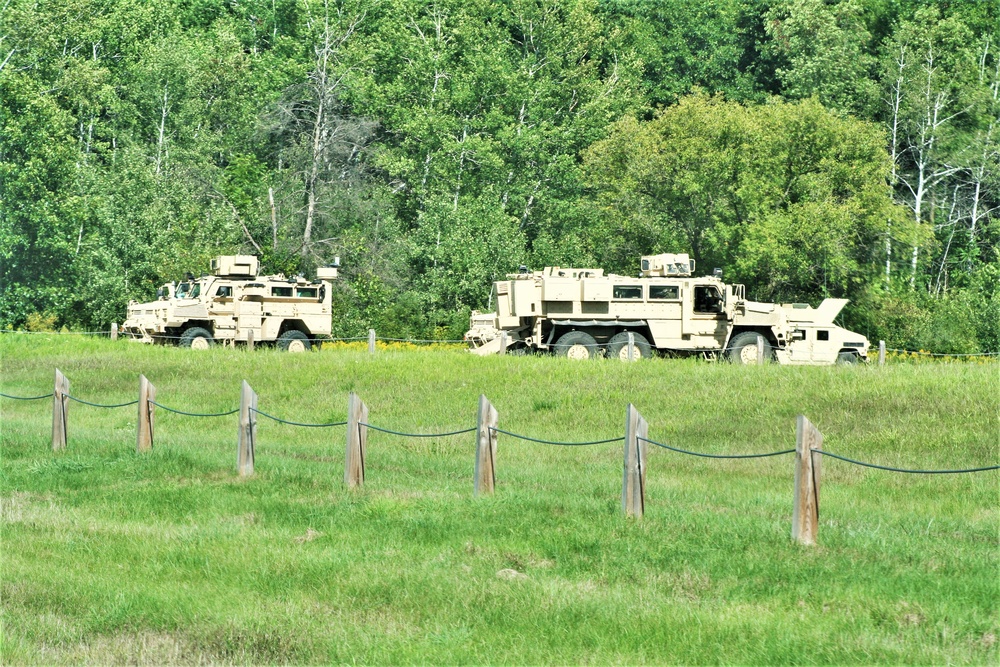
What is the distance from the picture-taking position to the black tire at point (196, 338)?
35.0m

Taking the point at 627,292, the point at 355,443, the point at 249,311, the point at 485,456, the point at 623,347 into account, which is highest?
the point at 627,292

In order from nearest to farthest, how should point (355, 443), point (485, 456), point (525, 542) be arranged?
1. point (525, 542)
2. point (485, 456)
3. point (355, 443)

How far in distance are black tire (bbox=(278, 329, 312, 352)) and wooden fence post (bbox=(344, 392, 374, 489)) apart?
22.5 metres

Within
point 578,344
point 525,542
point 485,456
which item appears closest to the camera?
point 525,542

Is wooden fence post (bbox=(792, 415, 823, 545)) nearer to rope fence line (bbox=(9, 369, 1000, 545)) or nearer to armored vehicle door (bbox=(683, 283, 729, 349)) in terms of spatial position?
rope fence line (bbox=(9, 369, 1000, 545))

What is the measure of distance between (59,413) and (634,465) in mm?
9423

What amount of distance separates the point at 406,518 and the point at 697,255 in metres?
33.6

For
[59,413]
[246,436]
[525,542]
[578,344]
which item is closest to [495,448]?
[525,542]

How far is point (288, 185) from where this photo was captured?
49.7 metres

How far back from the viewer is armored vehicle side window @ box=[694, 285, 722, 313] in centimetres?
3128

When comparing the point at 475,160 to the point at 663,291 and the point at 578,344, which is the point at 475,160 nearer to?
the point at 663,291

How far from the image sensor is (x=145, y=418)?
57.1ft

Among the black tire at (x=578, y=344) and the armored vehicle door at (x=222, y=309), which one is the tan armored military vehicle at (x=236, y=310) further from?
the black tire at (x=578, y=344)

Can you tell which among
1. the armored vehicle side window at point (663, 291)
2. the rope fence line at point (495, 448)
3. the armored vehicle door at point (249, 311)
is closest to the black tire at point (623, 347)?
the armored vehicle side window at point (663, 291)
